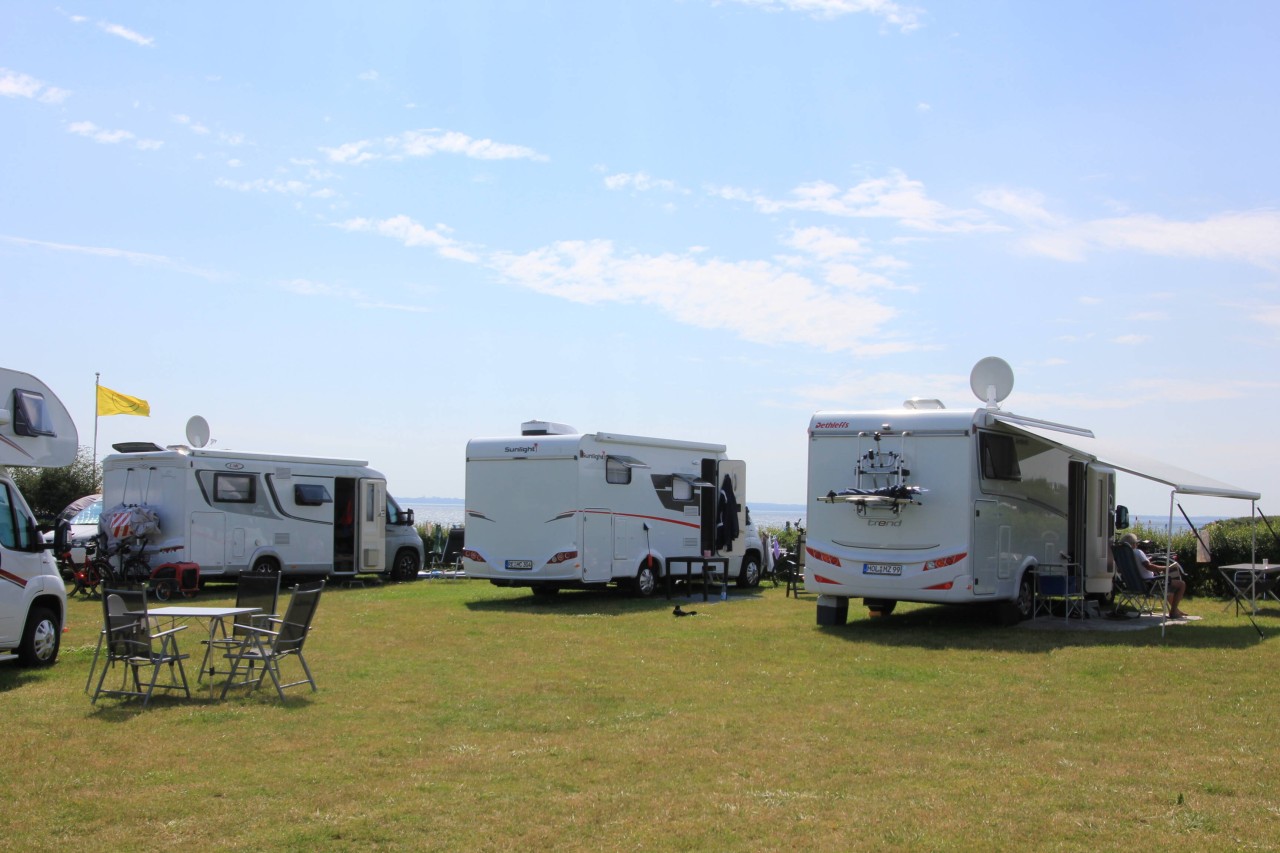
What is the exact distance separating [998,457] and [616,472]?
19.5ft

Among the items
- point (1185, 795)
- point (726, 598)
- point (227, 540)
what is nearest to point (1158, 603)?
point (726, 598)

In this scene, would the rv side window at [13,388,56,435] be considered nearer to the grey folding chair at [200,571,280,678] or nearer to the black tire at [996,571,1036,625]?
the grey folding chair at [200,571,280,678]

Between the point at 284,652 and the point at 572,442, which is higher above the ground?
the point at 572,442

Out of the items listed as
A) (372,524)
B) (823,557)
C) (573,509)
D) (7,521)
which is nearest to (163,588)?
(372,524)

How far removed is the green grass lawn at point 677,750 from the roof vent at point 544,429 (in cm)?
527

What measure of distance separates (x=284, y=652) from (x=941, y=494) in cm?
693

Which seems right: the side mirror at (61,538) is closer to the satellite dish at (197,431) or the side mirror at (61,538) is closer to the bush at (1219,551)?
the satellite dish at (197,431)

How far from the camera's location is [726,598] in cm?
1794

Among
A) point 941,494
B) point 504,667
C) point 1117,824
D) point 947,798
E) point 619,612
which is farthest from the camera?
point 619,612

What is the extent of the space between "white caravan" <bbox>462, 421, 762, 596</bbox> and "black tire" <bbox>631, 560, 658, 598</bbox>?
0.02 metres

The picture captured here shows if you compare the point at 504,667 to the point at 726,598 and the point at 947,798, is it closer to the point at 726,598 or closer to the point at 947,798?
the point at 947,798

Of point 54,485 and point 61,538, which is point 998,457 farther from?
point 54,485

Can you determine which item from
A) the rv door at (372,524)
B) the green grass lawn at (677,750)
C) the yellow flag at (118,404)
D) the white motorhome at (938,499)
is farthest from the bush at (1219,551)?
the yellow flag at (118,404)

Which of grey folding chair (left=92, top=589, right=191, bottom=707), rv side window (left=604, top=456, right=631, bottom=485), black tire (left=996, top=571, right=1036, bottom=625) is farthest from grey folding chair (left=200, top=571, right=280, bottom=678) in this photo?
black tire (left=996, top=571, right=1036, bottom=625)
